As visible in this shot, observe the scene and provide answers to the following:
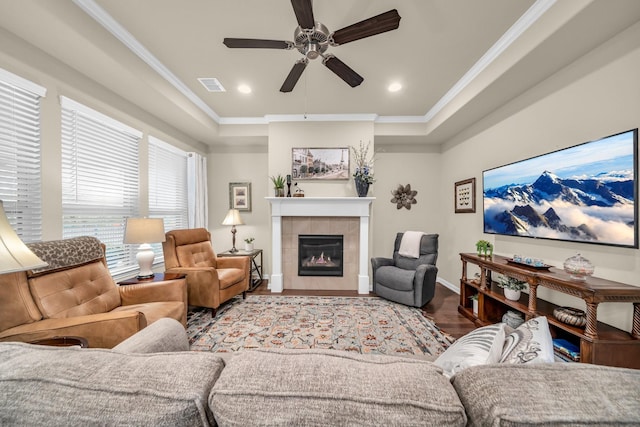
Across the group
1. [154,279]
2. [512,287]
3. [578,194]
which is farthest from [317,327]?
[578,194]

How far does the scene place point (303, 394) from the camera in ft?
1.70

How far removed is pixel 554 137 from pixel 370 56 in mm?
1841

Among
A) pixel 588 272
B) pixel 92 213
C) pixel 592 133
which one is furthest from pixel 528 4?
pixel 92 213

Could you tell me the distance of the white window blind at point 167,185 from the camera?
334 centimetres

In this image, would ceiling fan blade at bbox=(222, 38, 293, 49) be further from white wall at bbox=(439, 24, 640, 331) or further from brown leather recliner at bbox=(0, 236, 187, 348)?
white wall at bbox=(439, 24, 640, 331)

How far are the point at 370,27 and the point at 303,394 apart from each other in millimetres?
1963

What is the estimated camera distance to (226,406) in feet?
1.68

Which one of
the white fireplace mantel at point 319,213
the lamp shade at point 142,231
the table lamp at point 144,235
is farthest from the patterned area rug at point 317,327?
the lamp shade at point 142,231

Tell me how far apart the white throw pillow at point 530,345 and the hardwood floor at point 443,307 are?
1853mm

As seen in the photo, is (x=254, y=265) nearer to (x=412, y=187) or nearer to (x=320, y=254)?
(x=320, y=254)

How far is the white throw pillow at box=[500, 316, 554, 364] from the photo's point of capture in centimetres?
77

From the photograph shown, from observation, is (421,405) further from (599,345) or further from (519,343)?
(599,345)

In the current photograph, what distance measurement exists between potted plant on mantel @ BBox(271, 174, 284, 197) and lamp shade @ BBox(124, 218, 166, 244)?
5.69ft

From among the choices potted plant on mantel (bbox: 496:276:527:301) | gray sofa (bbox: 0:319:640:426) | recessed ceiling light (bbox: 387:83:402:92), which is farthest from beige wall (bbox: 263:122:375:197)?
gray sofa (bbox: 0:319:640:426)
